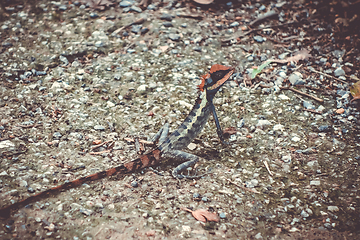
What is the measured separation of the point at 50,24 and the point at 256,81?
481cm

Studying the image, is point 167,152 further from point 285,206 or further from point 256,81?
point 256,81

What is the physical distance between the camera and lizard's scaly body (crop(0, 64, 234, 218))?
402 cm

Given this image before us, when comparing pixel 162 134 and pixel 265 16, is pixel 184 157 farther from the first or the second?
pixel 265 16

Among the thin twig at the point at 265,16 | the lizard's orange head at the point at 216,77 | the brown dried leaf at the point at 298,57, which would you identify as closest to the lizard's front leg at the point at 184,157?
the lizard's orange head at the point at 216,77

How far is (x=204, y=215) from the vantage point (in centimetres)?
357

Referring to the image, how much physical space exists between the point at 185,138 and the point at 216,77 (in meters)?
1.06

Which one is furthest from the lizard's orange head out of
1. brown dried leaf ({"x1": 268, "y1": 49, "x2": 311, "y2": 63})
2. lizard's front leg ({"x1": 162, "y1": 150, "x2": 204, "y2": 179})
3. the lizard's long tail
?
brown dried leaf ({"x1": 268, "y1": 49, "x2": 311, "y2": 63})

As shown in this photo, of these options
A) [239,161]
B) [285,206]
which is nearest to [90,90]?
[239,161]

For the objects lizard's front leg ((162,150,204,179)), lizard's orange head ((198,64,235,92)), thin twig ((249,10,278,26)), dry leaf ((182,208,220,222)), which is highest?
thin twig ((249,10,278,26))

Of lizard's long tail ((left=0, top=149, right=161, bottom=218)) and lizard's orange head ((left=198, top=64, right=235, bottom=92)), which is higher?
lizard's orange head ((left=198, top=64, right=235, bottom=92))

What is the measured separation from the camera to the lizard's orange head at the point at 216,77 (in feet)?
14.5

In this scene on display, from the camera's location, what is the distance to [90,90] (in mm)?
5398

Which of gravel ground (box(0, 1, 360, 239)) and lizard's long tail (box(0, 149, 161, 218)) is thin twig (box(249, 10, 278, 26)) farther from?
lizard's long tail (box(0, 149, 161, 218))

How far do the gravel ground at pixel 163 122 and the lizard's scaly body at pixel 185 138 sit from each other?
0.14 meters
